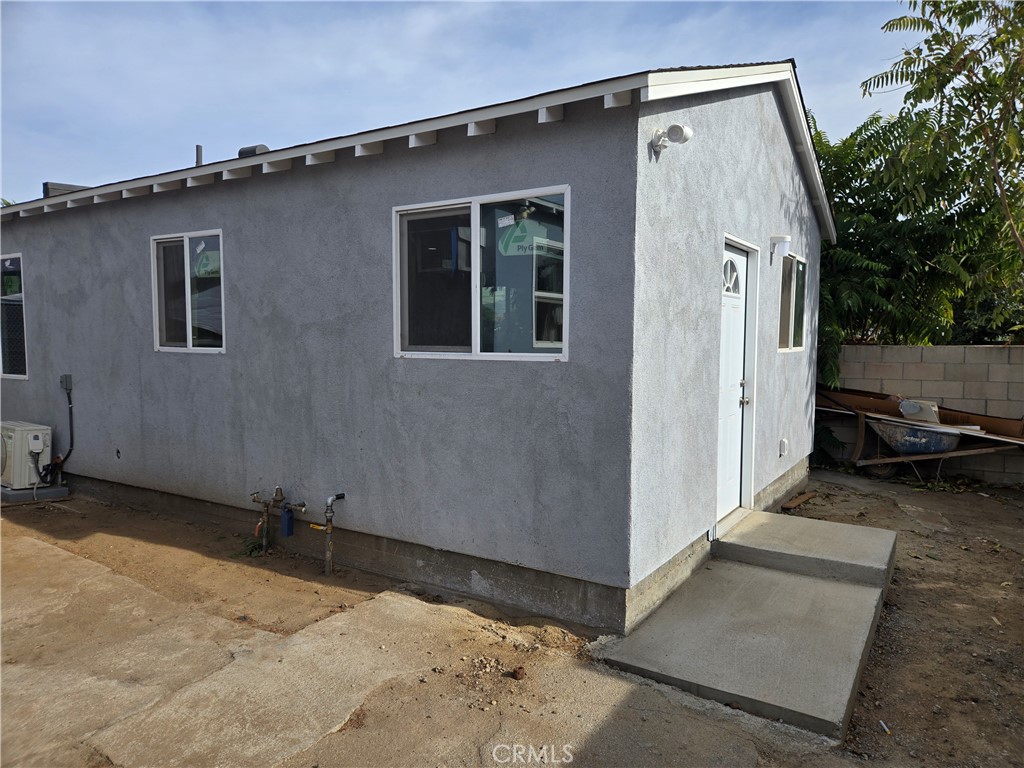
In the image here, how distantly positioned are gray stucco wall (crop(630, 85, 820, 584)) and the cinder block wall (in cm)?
409

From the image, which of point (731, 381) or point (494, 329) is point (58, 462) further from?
point (731, 381)

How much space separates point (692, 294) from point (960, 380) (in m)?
6.91

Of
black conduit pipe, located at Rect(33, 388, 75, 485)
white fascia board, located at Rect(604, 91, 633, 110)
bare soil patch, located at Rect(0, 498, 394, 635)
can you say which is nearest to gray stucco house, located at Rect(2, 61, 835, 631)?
white fascia board, located at Rect(604, 91, 633, 110)

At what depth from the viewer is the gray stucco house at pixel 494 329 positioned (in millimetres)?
4484

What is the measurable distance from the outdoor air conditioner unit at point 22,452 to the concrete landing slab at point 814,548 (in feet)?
27.1

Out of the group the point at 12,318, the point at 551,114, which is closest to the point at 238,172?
the point at 551,114

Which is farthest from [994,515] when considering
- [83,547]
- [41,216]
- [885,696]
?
[41,216]

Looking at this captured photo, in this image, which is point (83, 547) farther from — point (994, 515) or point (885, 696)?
point (994, 515)

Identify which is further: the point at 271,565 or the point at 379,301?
the point at 271,565

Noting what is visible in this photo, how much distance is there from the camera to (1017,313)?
38.5ft

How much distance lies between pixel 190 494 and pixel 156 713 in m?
4.06

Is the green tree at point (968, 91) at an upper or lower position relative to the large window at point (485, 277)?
upper

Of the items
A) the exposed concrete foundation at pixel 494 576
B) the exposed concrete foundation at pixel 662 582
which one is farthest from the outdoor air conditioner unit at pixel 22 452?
the exposed concrete foundation at pixel 662 582

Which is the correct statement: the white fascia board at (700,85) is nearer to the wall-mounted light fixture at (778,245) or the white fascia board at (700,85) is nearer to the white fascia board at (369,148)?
the wall-mounted light fixture at (778,245)
